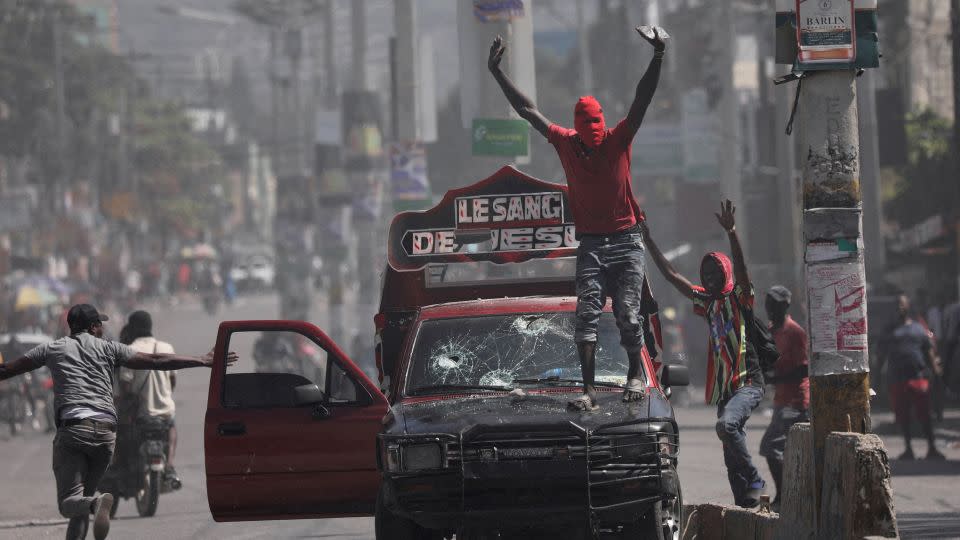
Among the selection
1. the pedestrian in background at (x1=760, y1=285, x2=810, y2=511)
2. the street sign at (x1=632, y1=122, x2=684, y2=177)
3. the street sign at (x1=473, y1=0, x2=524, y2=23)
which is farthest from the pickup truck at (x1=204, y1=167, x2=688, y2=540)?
the street sign at (x1=632, y1=122, x2=684, y2=177)

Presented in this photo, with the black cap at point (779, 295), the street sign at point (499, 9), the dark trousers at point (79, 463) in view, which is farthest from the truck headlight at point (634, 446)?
the street sign at point (499, 9)

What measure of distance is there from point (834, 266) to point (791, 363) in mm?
3787

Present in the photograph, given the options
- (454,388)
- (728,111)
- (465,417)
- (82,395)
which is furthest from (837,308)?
(728,111)

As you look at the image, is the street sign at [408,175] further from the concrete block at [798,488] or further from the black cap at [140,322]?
the concrete block at [798,488]

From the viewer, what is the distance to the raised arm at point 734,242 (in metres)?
11.7

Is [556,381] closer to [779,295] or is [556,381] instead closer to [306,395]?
[306,395]

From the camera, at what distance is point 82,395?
11.2m

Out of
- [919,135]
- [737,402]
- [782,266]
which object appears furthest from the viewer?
[919,135]

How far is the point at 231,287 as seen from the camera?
2968 inches

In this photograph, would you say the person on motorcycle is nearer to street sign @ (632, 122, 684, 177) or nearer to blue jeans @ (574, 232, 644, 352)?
blue jeans @ (574, 232, 644, 352)

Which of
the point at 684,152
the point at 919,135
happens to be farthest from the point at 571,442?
the point at 684,152

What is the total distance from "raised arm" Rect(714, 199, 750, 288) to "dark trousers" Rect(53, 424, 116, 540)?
4055 mm

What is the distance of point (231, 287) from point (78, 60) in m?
15.4

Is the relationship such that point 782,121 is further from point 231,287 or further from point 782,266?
point 231,287
